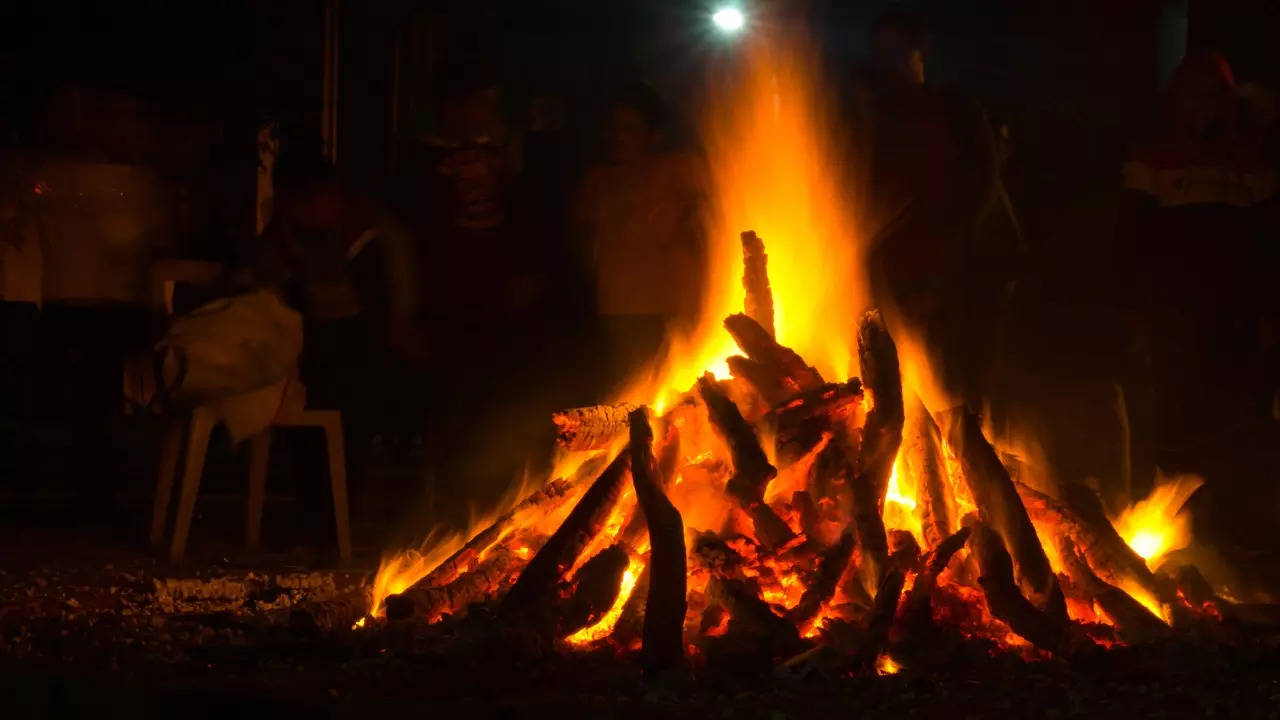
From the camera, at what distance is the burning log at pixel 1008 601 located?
484cm

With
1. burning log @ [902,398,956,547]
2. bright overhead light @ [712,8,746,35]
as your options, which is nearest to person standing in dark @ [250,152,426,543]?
burning log @ [902,398,956,547]

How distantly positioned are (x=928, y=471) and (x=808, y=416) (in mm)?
496

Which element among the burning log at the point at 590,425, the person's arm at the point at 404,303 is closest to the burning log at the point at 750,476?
the burning log at the point at 590,425

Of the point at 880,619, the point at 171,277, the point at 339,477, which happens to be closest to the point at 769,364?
the point at 880,619

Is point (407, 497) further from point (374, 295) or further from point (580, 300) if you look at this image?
point (580, 300)

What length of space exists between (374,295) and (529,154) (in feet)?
13.9

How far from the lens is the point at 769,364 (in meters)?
5.55

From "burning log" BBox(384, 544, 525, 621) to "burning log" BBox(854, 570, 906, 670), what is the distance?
1380mm

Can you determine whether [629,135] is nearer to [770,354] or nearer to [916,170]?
[916,170]

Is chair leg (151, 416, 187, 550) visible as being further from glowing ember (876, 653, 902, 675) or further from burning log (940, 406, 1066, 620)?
glowing ember (876, 653, 902, 675)

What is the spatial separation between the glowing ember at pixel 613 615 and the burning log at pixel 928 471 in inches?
41.0

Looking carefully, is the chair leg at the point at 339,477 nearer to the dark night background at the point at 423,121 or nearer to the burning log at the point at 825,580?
the dark night background at the point at 423,121

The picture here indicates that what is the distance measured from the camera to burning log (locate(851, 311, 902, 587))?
5.02 metres

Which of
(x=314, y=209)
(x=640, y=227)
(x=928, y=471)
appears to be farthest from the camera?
(x=314, y=209)
